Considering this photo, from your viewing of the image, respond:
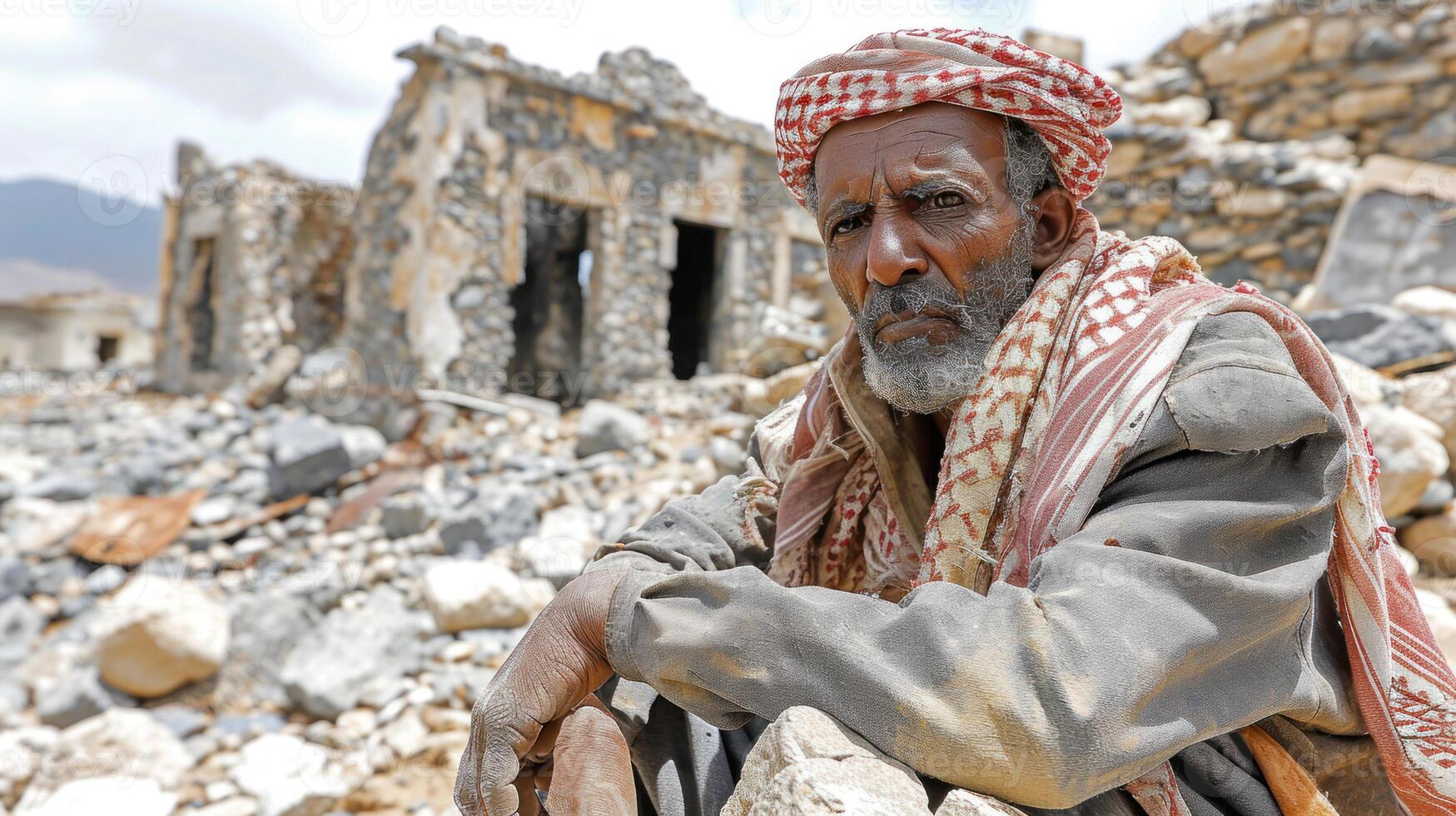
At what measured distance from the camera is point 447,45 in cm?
872

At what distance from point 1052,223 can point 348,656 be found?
4.00 m

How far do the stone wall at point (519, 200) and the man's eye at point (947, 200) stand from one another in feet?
19.1

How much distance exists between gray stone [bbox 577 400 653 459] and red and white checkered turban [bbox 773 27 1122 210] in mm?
5763

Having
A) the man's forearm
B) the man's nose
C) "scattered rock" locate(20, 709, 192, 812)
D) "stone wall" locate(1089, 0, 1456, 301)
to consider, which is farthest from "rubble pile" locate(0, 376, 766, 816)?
"stone wall" locate(1089, 0, 1456, 301)

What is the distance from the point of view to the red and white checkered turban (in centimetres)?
150

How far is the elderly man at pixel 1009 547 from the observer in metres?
1.00

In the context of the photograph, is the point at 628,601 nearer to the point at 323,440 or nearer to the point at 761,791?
the point at 761,791

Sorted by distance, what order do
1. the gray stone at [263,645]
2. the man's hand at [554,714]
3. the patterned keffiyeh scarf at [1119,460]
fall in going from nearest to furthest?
the patterned keffiyeh scarf at [1119,460]
the man's hand at [554,714]
the gray stone at [263,645]

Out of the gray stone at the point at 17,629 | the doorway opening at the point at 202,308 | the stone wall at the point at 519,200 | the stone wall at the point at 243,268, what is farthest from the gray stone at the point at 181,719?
the doorway opening at the point at 202,308

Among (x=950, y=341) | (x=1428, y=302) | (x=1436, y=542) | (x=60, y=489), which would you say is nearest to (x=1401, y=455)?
(x=1436, y=542)

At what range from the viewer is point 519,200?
9.52 m

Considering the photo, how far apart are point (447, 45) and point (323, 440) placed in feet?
14.1

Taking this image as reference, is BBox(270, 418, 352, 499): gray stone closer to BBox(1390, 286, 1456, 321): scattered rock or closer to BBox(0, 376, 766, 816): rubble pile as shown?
BBox(0, 376, 766, 816): rubble pile

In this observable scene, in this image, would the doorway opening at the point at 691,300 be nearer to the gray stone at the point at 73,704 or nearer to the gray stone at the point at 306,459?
the gray stone at the point at 306,459
